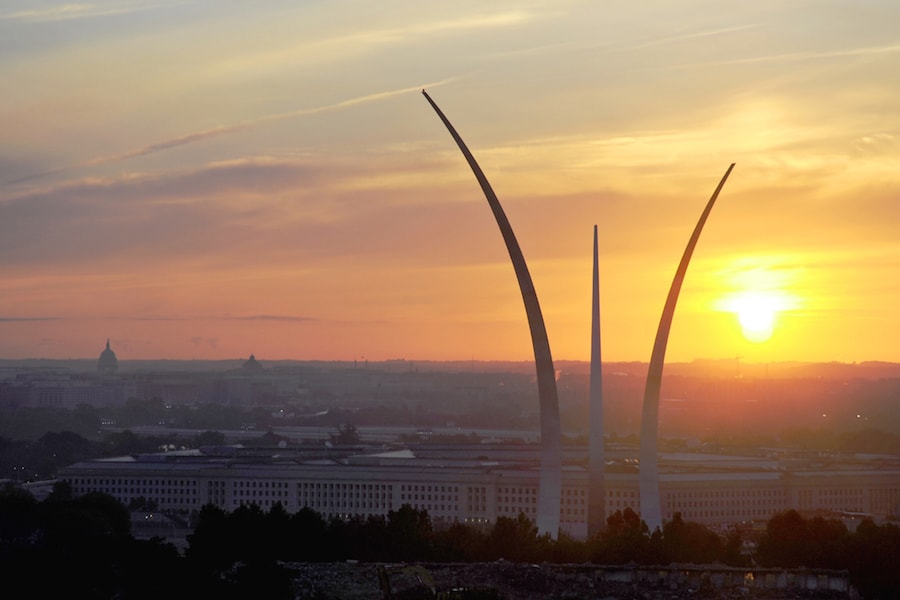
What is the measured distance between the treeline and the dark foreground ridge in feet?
5.17

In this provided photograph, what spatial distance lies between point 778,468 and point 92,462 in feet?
147

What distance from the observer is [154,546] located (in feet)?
165

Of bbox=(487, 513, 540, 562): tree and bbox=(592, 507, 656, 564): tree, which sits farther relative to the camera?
bbox=(487, 513, 540, 562): tree

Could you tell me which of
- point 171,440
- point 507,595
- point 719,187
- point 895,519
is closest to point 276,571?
point 507,595

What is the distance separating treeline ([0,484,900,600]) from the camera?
4338cm

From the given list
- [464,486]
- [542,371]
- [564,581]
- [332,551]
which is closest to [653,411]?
[542,371]

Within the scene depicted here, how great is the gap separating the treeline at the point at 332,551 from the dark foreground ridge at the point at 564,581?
1.58 meters

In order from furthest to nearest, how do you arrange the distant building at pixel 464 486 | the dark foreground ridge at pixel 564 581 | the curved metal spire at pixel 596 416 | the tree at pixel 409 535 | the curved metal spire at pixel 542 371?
the distant building at pixel 464 486 < the curved metal spire at pixel 596 416 < the curved metal spire at pixel 542 371 < the tree at pixel 409 535 < the dark foreground ridge at pixel 564 581

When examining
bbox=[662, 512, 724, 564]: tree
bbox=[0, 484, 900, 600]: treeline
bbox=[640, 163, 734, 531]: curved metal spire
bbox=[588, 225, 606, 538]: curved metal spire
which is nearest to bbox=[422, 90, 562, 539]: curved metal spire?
bbox=[0, 484, 900, 600]: treeline

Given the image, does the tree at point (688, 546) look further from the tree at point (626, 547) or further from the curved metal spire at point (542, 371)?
the curved metal spire at point (542, 371)

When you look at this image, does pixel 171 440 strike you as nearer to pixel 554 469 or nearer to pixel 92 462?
pixel 92 462

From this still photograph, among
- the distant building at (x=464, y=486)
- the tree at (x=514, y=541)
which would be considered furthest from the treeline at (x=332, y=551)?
the distant building at (x=464, y=486)

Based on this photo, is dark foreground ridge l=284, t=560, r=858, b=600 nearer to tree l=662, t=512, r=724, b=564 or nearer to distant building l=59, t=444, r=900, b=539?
tree l=662, t=512, r=724, b=564

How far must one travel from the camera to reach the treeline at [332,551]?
43.4 m
